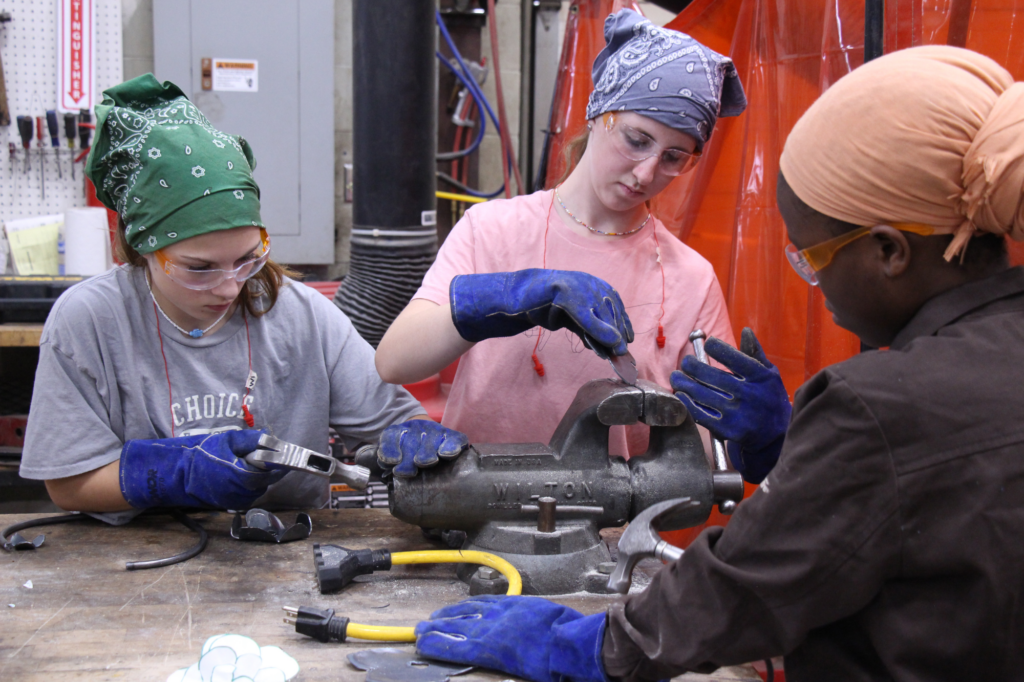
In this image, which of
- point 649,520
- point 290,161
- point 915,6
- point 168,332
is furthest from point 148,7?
point 649,520

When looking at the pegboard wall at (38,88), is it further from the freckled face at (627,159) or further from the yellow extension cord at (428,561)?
the yellow extension cord at (428,561)

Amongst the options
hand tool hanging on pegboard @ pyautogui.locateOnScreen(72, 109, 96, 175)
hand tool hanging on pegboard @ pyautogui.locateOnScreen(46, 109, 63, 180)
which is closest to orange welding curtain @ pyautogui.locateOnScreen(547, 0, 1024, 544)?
hand tool hanging on pegboard @ pyautogui.locateOnScreen(72, 109, 96, 175)

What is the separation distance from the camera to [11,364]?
3281mm

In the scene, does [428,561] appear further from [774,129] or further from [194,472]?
[774,129]

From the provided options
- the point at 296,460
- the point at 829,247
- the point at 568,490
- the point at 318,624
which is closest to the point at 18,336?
the point at 296,460

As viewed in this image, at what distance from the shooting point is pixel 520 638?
103 cm

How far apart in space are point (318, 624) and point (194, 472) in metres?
0.44

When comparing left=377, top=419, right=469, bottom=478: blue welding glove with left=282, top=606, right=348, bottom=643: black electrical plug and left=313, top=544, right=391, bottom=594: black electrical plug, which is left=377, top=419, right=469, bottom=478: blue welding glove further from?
left=282, top=606, right=348, bottom=643: black electrical plug

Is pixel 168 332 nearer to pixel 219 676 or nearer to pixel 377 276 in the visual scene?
pixel 219 676

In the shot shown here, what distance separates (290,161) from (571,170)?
2.13 m

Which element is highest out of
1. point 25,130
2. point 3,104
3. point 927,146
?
point 3,104

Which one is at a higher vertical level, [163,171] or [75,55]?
[75,55]

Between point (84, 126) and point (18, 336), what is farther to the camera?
point (84, 126)

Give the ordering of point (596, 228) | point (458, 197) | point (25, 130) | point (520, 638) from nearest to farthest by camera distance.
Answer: point (520, 638) < point (596, 228) < point (25, 130) < point (458, 197)
